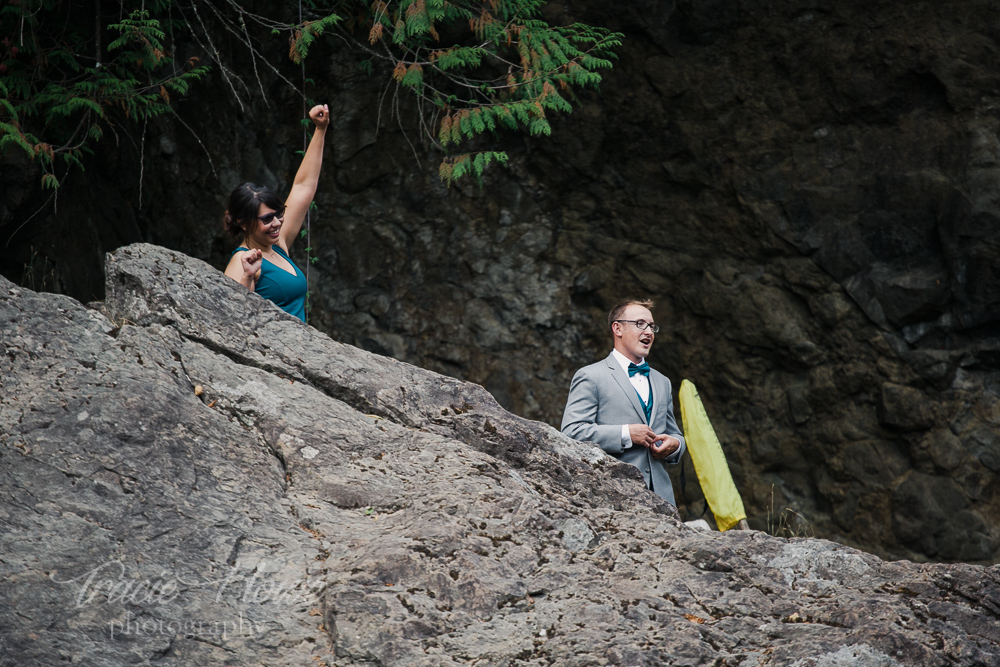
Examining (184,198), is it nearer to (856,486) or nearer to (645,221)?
(645,221)

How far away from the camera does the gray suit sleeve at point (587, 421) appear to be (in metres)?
3.87

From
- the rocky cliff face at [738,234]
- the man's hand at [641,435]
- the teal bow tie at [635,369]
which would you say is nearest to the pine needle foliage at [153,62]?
the rocky cliff face at [738,234]

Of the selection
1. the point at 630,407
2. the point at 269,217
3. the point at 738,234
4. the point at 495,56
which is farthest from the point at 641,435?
the point at 738,234

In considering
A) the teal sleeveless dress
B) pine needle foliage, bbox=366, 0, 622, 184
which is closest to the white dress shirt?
the teal sleeveless dress

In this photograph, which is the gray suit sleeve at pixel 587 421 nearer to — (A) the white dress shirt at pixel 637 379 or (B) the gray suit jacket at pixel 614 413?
(B) the gray suit jacket at pixel 614 413

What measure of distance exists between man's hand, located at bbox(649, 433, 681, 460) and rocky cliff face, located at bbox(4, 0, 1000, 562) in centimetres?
397

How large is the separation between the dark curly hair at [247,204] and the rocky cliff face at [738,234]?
3.45 meters

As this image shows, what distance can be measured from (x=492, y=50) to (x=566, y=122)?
4.74 feet

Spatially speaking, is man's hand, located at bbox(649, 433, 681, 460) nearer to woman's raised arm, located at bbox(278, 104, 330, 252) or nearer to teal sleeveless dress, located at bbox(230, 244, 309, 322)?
teal sleeveless dress, located at bbox(230, 244, 309, 322)

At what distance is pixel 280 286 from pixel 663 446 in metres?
1.82

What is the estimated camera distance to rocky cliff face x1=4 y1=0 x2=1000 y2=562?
724cm

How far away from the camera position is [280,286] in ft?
12.1

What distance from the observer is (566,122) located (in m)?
8.06

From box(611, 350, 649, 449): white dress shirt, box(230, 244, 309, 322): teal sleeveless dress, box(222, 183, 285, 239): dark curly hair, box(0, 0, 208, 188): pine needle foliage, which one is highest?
box(0, 0, 208, 188): pine needle foliage
